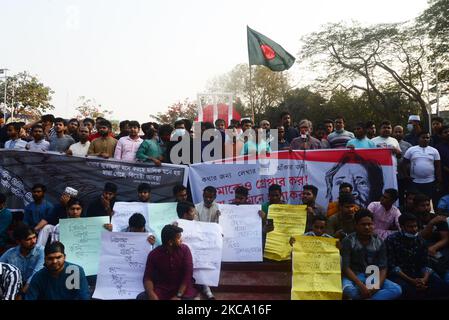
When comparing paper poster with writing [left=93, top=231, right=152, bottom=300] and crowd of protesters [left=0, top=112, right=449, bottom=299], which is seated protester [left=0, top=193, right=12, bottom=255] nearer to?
crowd of protesters [left=0, top=112, right=449, bottom=299]

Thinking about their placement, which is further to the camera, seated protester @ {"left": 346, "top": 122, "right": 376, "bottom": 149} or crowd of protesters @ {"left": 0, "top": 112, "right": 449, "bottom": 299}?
seated protester @ {"left": 346, "top": 122, "right": 376, "bottom": 149}

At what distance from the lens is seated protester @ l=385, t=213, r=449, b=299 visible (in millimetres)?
5289

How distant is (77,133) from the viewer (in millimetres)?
8445

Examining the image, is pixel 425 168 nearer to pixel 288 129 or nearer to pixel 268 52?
pixel 288 129

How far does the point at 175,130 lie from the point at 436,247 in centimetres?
423

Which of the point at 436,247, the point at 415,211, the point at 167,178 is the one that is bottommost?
the point at 436,247

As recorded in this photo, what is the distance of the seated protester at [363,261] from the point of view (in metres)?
5.10

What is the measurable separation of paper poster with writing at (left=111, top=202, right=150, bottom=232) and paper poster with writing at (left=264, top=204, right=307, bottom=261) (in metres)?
1.57

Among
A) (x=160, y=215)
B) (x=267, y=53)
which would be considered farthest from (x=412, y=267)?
(x=267, y=53)

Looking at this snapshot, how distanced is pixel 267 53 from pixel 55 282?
23.0 feet

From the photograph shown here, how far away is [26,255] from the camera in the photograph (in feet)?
17.7

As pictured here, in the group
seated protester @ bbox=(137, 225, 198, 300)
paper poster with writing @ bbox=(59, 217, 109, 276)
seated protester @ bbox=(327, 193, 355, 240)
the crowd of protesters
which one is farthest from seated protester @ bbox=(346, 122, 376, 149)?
paper poster with writing @ bbox=(59, 217, 109, 276)
